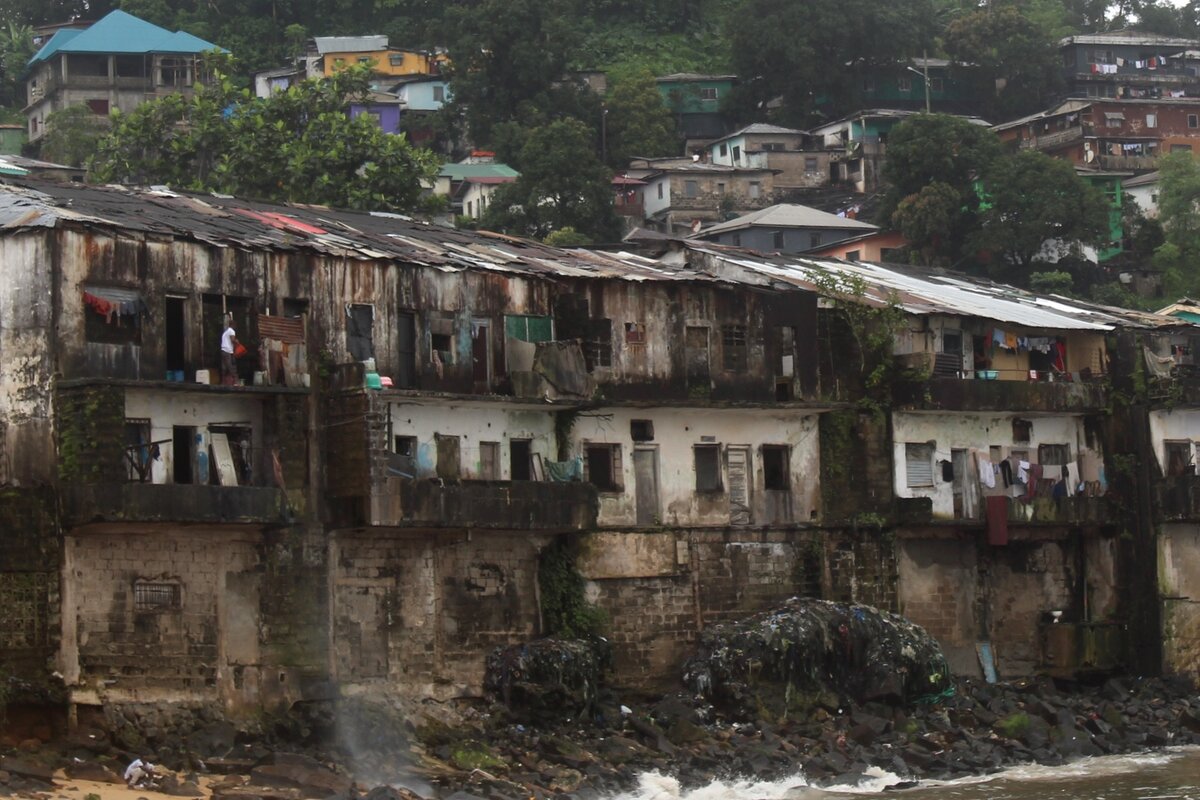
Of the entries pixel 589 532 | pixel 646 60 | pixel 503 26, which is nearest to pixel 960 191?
pixel 503 26

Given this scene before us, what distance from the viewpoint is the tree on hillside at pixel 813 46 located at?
111 metres

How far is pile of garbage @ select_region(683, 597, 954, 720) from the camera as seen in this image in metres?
49.9

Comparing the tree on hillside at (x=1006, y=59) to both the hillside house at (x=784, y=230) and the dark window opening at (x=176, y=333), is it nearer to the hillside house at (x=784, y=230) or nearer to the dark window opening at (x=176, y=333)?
the hillside house at (x=784, y=230)

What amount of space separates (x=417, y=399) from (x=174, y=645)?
747 cm

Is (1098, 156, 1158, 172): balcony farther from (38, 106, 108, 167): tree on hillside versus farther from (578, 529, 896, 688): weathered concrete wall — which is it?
(578, 529, 896, 688): weathered concrete wall

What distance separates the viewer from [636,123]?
357ft

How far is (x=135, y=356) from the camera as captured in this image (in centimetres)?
4328

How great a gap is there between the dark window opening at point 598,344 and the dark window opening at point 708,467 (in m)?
3.39

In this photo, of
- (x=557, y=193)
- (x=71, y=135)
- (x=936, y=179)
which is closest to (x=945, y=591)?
(x=557, y=193)

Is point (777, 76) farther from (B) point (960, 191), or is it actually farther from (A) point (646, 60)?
(B) point (960, 191)

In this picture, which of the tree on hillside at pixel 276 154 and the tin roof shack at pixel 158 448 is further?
the tree on hillside at pixel 276 154

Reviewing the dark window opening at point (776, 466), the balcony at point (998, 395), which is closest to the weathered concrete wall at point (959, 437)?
the balcony at point (998, 395)

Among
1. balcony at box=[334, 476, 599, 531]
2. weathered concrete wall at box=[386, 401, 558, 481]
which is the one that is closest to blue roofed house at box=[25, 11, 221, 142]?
weathered concrete wall at box=[386, 401, 558, 481]

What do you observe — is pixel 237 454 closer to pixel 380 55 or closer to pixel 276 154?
pixel 276 154
